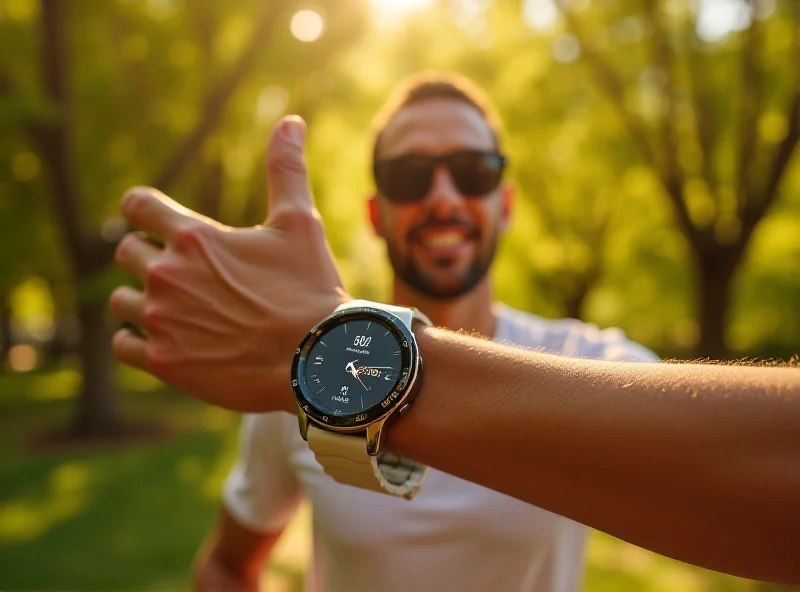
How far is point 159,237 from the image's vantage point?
4.85 ft

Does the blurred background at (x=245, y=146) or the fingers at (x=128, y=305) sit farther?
the blurred background at (x=245, y=146)

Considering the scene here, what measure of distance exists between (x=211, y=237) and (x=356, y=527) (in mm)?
1057

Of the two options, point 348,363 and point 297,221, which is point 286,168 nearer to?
point 297,221

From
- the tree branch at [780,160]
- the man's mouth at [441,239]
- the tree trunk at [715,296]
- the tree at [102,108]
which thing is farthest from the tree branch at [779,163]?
the man's mouth at [441,239]

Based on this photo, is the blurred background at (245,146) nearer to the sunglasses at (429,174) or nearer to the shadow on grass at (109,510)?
the shadow on grass at (109,510)

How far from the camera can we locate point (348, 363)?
1.32 meters

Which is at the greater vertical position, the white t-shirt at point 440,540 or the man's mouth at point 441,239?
the man's mouth at point 441,239

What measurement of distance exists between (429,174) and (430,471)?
3.82 ft

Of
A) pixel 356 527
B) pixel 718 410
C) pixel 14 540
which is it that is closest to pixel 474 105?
pixel 356 527

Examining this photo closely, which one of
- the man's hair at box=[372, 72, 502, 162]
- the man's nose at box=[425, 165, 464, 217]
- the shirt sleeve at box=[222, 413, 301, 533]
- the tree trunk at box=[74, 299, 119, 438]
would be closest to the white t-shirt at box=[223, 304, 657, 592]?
the shirt sleeve at box=[222, 413, 301, 533]

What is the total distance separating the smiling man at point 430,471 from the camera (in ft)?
6.23

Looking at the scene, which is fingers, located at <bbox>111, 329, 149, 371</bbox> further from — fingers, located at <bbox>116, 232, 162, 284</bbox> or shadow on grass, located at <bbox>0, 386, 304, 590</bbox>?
shadow on grass, located at <bbox>0, 386, 304, 590</bbox>

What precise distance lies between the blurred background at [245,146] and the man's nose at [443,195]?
15.8 feet

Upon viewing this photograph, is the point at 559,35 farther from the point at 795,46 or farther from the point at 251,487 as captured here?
the point at 251,487
